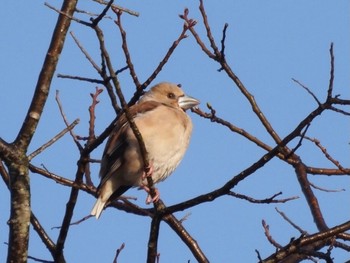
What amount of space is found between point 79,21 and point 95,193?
6.43ft

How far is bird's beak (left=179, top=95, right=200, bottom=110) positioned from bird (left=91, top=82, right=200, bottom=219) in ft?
1.35

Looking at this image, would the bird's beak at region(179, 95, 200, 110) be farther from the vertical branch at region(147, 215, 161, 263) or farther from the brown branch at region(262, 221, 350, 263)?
the brown branch at region(262, 221, 350, 263)

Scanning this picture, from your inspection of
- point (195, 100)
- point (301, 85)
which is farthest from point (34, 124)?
point (195, 100)

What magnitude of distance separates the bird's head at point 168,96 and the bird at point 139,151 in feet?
2.09

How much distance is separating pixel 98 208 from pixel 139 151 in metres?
0.59

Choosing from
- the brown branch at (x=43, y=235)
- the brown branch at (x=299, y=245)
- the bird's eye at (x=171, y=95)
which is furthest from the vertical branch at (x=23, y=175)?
the bird's eye at (x=171, y=95)

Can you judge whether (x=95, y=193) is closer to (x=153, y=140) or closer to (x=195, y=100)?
(x=153, y=140)

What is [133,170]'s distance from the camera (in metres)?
6.11

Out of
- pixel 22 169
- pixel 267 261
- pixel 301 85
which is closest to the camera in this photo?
pixel 22 169

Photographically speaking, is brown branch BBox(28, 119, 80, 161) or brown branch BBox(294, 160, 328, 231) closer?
brown branch BBox(28, 119, 80, 161)

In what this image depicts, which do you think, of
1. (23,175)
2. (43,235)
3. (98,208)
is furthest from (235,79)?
(23,175)

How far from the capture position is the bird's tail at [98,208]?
571cm

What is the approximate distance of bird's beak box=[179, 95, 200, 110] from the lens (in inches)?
272

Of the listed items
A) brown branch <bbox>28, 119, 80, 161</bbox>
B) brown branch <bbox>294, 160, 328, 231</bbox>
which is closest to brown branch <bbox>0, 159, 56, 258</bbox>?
brown branch <bbox>28, 119, 80, 161</bbox>
